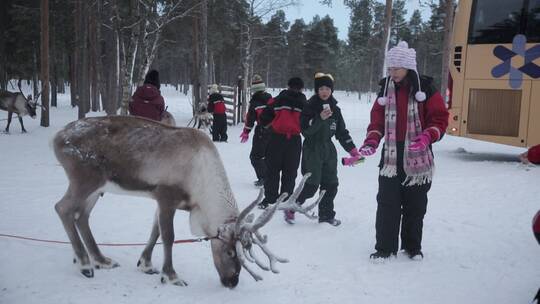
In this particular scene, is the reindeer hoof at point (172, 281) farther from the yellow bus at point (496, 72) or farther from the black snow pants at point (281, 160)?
the yellow bus at point (496, 72)

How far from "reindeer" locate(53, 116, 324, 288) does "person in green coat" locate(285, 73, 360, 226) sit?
6.32 feet

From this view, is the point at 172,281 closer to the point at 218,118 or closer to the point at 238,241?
the point at 238,241

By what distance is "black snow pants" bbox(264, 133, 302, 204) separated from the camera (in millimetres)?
6559

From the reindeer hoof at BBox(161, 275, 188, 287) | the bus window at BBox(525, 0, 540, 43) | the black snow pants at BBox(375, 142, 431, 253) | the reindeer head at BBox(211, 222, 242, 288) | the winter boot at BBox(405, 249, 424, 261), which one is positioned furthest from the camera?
the bus window at BBox(525, 0, 540, 43)

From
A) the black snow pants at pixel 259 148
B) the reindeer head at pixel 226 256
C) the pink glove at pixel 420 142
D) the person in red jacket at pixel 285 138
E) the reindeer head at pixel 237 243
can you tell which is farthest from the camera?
the black snow pants at pixel 259 148

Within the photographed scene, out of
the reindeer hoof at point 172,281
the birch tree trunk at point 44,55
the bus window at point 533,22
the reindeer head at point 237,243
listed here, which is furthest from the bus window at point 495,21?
the birch tree trunk at point 44,55

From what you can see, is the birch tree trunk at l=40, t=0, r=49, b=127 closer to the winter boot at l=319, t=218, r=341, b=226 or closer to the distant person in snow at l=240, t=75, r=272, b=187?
the distant person in snow at l=240, t=75, r=272, b=187

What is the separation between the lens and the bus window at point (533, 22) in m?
9.41

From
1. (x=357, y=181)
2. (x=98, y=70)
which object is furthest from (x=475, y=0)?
(x=98, y=70)

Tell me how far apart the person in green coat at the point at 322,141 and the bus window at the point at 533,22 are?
6.01 meters

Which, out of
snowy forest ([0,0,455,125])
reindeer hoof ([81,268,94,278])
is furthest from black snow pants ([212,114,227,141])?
reindeer hoof ([81,268,94,278])

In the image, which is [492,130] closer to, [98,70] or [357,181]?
[357,181]

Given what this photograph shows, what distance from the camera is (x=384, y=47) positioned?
17578 mm

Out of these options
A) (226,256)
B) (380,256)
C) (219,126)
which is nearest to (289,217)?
(380,256)
